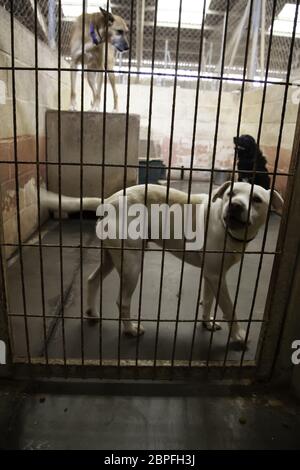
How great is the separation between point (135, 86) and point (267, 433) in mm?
8870

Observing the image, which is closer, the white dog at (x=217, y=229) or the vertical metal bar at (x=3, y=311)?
the vertical metal bar at (x=3, y=311)

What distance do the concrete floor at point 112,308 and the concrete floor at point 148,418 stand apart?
0.27 metres

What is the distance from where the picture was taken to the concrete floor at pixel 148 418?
1.45 metres

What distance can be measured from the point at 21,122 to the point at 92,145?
3.50 feet

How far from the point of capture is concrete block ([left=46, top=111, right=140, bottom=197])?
434cm

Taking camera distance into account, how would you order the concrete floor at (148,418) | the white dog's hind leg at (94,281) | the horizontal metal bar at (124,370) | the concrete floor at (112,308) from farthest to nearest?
the white dog's hind leg at (94,281)
the concrete floor at (112,308)
the horizontal metal bar at (124,370)
the concrete floor at (148,418)

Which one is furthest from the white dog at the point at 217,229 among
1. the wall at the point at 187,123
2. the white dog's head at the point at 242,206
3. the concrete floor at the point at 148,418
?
the wall at the point at 187,123

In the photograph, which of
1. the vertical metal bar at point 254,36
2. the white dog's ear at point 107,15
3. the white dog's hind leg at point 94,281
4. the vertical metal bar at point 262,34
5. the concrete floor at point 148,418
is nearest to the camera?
the white dog's ear at point 107,15

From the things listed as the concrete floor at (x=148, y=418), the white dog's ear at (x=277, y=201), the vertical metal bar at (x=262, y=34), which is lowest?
the concrete floor at (x=148, y=418)

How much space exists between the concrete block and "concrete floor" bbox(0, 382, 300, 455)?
303 centimetres

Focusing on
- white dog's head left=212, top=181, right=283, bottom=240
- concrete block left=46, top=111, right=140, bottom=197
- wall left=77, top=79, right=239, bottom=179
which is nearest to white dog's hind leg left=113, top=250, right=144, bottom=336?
white dog's head left=212, top=181, right=283, bottom=240

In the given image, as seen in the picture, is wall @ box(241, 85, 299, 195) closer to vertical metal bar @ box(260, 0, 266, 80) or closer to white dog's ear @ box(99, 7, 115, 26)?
vertical metal bar @ box(260, 0, 266, 80)

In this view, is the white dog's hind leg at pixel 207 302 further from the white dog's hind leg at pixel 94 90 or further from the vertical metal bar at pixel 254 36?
the vertical metal bar at pixel 254 36
